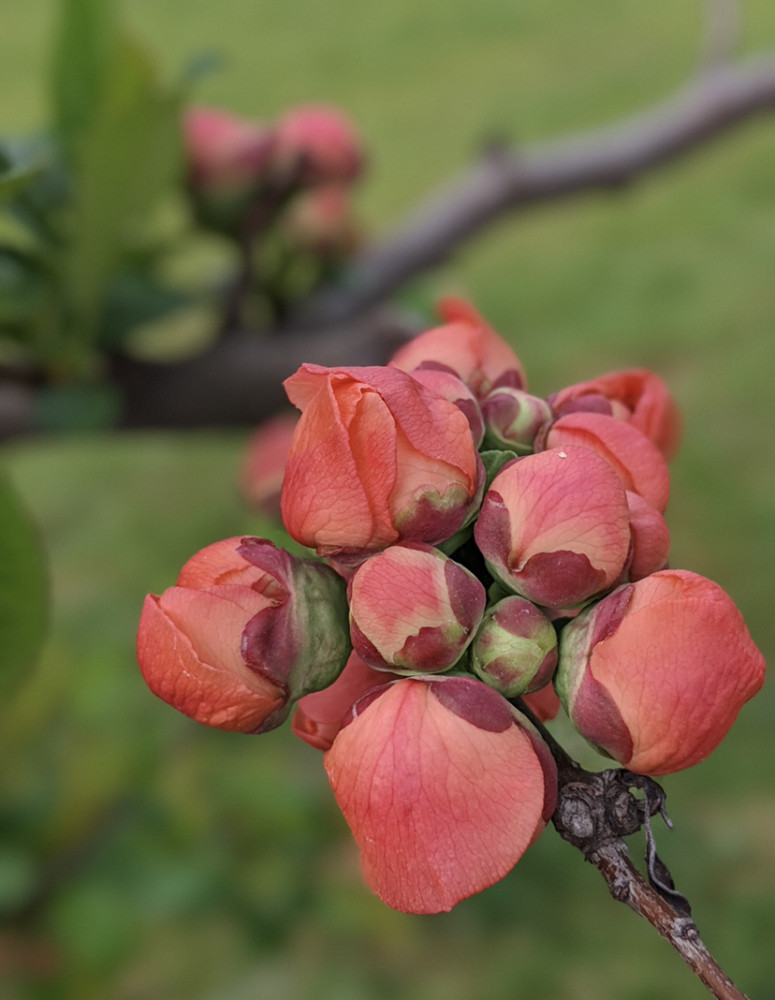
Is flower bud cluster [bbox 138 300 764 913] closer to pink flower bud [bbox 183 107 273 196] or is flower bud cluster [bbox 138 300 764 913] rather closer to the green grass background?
the green grass background

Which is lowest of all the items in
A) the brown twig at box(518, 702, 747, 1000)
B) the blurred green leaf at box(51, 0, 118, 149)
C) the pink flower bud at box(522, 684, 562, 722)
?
the pink flower bud at box(522, 684, 562, 722)

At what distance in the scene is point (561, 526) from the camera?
24cm

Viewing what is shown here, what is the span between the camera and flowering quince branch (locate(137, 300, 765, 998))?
0.21m

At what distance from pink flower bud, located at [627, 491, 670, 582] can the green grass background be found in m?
0.29

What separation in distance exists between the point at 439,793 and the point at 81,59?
0.55 metres

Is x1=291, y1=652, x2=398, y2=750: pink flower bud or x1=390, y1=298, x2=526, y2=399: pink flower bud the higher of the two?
x1=390, y1=298, x2=526, y2=399: pink flower bud

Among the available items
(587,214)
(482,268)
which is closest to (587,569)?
(482,268)

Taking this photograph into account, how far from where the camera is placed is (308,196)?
820 mm

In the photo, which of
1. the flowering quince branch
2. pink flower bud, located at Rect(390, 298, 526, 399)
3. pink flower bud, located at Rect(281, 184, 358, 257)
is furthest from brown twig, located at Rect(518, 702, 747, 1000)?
pink flower bud, located at Rect(281, 184, 358, 257)

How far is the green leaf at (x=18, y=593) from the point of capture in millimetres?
378

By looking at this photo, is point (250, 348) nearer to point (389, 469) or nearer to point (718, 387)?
point (389, 469)

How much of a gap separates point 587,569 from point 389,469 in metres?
0.05

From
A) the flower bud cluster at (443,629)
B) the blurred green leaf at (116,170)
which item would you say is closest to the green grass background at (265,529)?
the blurred green leaf at (116,170)

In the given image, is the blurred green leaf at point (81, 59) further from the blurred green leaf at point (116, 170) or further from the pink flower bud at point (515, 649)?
the pink flower bud at point (515, 649)
